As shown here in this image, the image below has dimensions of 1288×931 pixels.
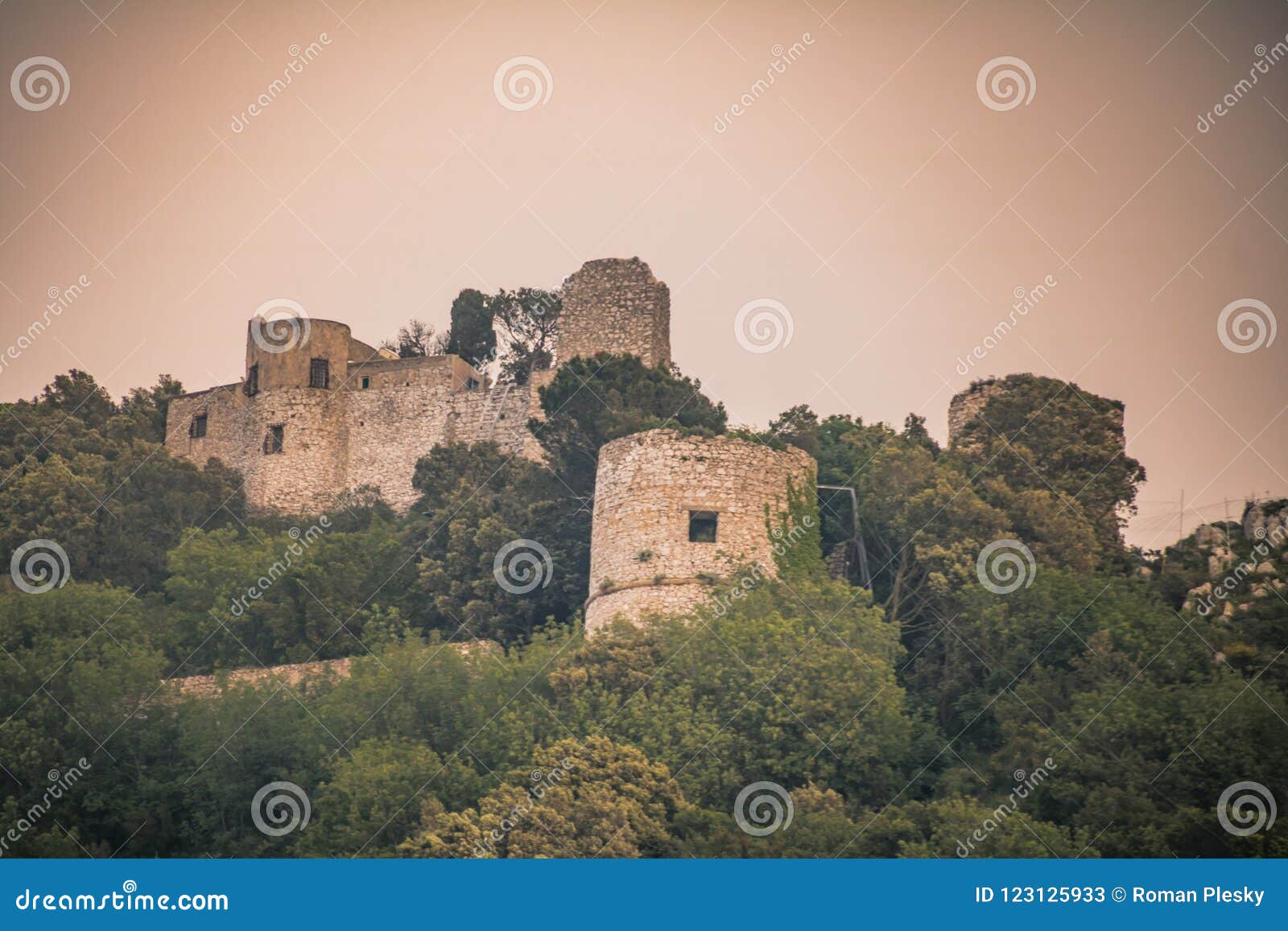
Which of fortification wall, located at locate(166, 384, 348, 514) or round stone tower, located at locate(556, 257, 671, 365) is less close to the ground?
round stone tower, located at locate(556, 257, 671, 365)

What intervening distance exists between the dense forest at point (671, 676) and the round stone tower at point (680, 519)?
1.95 feet

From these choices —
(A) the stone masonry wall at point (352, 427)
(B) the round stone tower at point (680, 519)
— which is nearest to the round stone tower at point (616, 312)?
(A) the stone masonry wall at point (352, 427)

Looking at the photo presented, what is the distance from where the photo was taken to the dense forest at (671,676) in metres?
28.2

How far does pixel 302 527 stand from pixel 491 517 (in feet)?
22.3

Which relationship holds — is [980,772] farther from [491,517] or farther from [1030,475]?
[491,517]

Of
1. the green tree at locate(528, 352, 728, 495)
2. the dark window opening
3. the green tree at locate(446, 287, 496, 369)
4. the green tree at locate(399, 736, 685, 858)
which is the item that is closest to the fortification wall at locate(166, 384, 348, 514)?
the green tree at locate(446, 287, 496, 369)

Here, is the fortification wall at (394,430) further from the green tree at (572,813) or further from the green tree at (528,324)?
the green tree at (572,813)

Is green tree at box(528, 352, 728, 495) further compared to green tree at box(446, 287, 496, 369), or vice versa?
green tree at box(446, 287, 496, 369)

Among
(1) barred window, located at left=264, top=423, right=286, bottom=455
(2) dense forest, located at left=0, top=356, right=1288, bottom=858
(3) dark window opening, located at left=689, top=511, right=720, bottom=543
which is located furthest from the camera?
(1) barred window, located at left=264, top=423, right=286, bottom=455

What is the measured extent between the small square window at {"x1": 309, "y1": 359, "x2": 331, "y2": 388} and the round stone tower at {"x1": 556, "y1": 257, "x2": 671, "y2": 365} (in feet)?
17.9

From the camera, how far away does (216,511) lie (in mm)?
43906

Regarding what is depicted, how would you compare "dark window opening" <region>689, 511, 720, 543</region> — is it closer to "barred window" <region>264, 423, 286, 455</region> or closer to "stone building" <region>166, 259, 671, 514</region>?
"stone building" <region>166, 259, 671, 514</region>

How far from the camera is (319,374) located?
46.6 m

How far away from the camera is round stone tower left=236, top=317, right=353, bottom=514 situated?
45500mm
